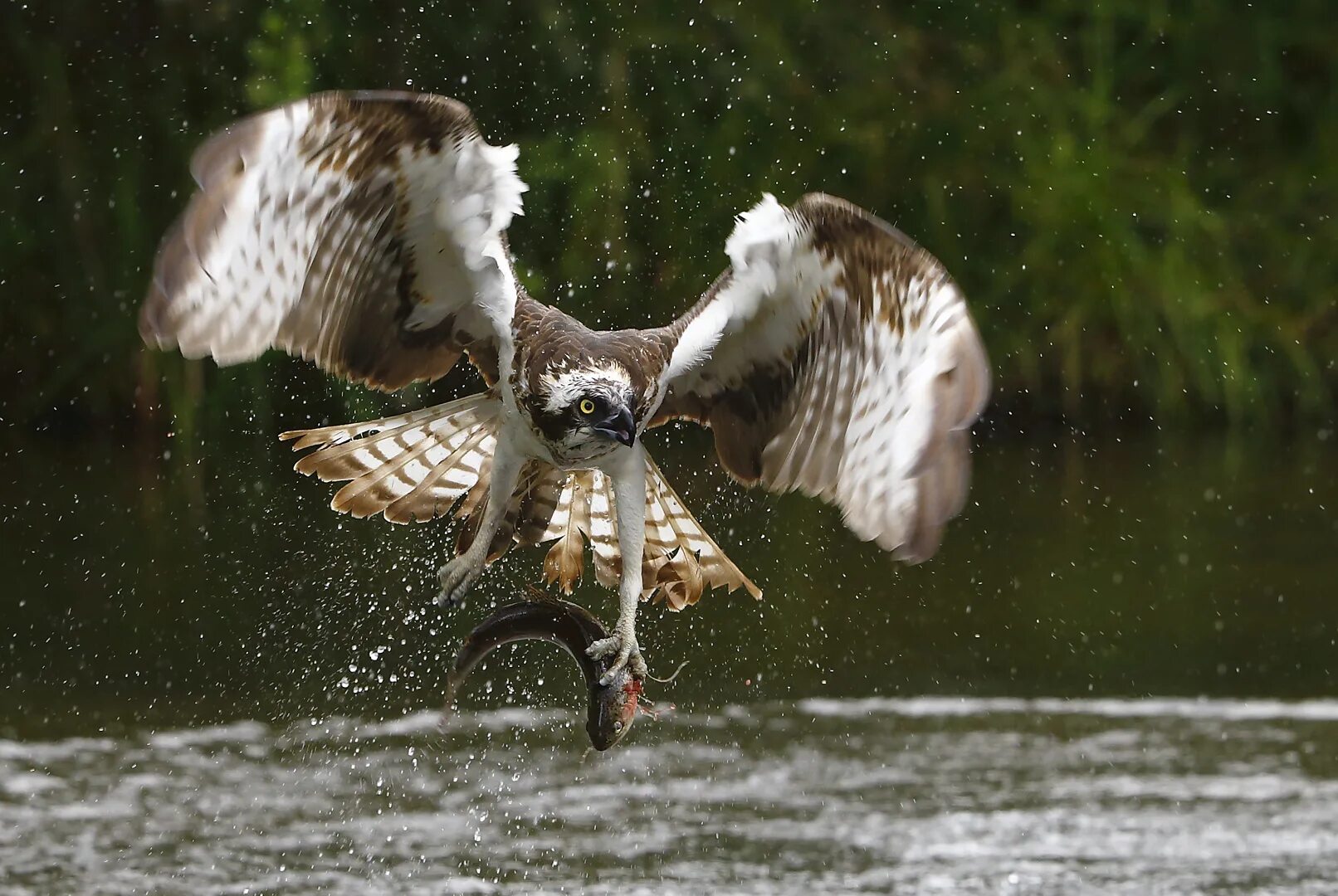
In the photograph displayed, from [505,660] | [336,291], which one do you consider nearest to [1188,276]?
[505,660]

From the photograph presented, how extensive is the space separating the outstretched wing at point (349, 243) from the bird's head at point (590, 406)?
37 cm

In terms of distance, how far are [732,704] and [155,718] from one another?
5.67 ft

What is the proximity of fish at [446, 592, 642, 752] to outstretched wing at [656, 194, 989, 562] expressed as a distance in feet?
1.96

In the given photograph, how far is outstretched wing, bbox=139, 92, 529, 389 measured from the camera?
3.79m

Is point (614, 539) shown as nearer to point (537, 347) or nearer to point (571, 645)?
point (571, 645)

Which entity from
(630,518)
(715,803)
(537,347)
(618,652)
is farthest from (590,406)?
(715,803)

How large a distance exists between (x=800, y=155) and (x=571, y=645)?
23.7ft

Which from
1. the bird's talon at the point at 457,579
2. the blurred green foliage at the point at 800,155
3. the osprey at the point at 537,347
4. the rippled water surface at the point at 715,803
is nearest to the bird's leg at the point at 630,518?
the osprey at the point at 537,347

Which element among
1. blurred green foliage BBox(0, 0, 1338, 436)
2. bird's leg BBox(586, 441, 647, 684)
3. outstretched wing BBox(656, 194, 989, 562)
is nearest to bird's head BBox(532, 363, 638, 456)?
bird's leg BBox(586, 441, 647, 684)

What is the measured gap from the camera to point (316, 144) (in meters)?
4.02

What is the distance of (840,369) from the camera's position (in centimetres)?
448

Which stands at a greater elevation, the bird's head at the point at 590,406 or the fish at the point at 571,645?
the bird's head at the point at 590,406

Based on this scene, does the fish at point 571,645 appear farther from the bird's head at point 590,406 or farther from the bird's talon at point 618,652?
the bird's head at point 590,406

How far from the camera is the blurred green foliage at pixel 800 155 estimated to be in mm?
10391
